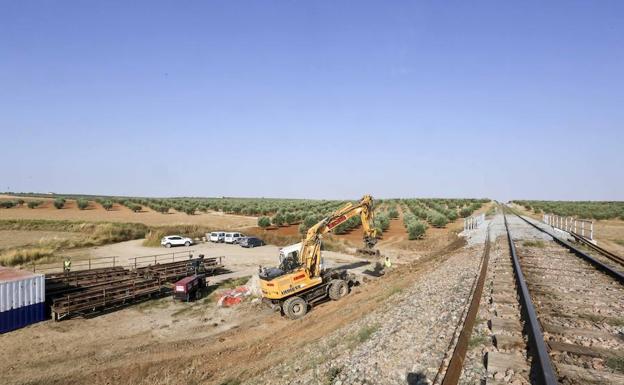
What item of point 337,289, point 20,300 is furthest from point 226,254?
point 337,289

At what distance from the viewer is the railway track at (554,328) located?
595 cm

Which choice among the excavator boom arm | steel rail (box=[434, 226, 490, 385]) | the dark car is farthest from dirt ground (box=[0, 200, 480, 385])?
the dark car

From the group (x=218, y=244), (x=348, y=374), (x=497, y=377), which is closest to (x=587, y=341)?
(x=497, y=377)

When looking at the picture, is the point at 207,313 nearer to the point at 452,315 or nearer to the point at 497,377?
the point at 452,315

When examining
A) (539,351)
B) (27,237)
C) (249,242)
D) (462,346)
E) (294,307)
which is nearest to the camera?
(539,351)

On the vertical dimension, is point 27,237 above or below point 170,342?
above

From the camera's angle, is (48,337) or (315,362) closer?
(315,362)

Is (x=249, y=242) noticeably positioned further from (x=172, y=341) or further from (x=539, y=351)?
(x=539, y=351)

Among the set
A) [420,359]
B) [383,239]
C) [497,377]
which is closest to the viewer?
[497,377]

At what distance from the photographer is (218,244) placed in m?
50.3

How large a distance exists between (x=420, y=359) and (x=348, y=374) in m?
1.37

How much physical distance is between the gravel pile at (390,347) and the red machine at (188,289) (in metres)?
14.5

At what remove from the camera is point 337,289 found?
20203 millimetres

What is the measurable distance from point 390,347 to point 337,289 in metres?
12.1
